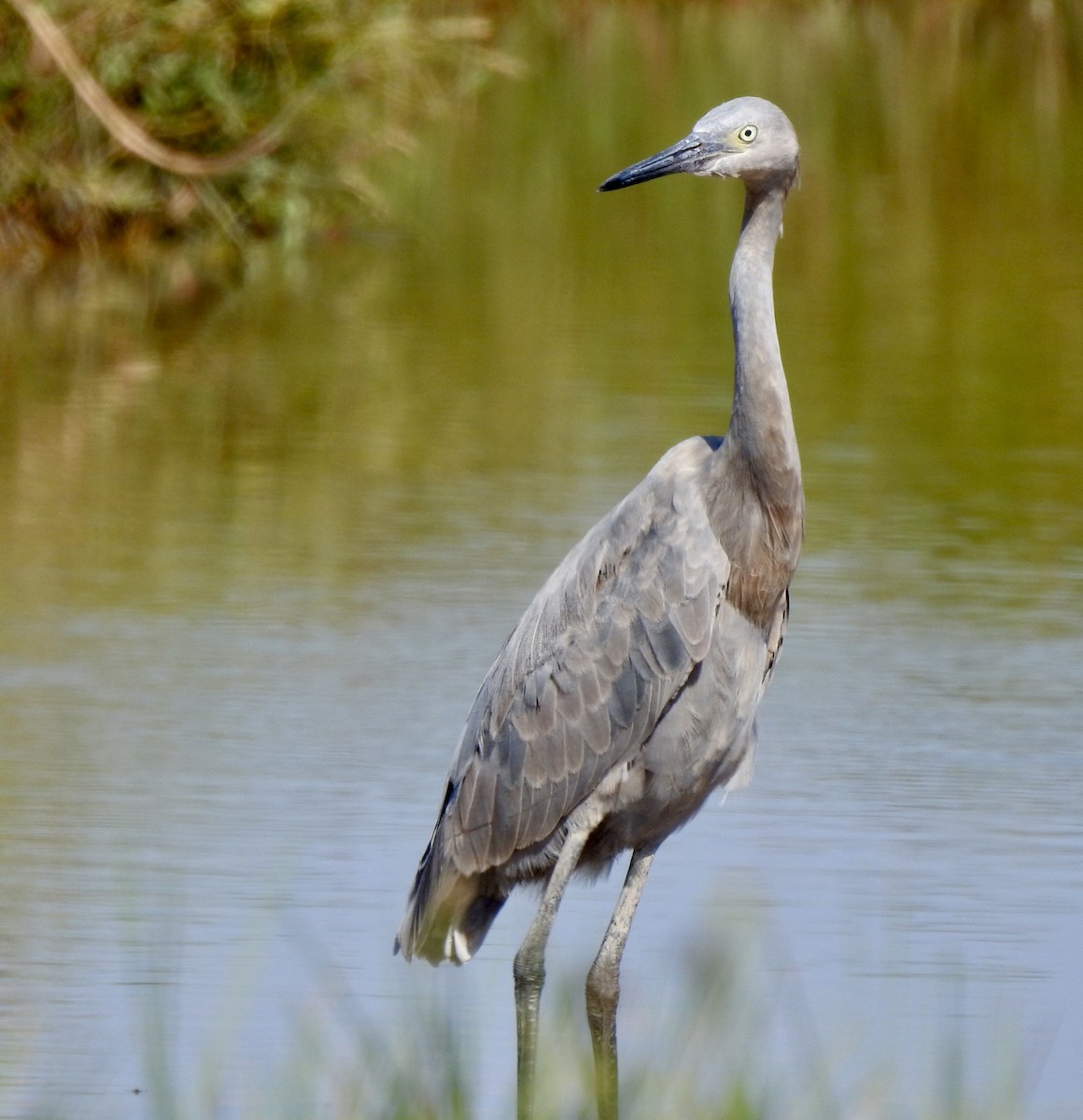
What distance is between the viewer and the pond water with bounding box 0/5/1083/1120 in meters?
5.01

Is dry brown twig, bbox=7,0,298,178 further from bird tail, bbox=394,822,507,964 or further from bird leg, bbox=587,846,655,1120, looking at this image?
bird leg, bbox=587,846,655,1120

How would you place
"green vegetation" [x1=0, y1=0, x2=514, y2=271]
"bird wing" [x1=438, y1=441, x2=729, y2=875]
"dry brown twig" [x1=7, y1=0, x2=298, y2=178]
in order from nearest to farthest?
"bird wing" [x1=438, y1=441, x2=729, y2=875] → "dry brown twig" [x1=7, y1=0, x2=298, y2=178] → "green vegetation" [x1=0, y1=0, x2=514, y2=271]

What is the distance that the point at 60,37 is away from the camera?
1490cm

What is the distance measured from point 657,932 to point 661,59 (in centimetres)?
2302

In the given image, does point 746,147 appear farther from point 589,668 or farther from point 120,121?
point 120,121

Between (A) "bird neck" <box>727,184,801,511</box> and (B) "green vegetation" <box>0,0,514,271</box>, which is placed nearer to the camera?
(A) "bird neck" <box>727,184,801,511</box>

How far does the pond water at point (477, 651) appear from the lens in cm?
501

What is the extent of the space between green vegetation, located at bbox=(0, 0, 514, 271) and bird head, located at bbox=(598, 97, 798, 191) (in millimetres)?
9670

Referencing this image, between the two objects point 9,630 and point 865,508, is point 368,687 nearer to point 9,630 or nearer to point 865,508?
point 9,630

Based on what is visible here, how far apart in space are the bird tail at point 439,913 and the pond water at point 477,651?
92 mm

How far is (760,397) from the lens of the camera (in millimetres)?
5094

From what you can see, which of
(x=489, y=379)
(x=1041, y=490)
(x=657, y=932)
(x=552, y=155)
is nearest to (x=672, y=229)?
(x=552, y=155)

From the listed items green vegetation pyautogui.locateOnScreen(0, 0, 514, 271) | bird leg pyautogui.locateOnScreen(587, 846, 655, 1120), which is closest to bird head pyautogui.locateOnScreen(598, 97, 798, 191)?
bird leg pyautogui.locateOnScreen(587, 846, 655, 1120)

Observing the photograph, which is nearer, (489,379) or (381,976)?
(381,976)
